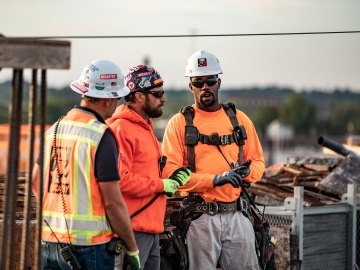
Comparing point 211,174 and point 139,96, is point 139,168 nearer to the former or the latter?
point 139,96

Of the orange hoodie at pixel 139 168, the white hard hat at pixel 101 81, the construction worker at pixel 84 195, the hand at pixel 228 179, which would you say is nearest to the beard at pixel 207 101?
the hand at pixel 228 179

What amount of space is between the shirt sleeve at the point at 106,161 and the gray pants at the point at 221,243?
2.38 m

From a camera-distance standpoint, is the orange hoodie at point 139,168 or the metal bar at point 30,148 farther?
the orange hoodie at point 139,168

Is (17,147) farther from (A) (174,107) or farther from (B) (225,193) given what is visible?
(A) (174,107)

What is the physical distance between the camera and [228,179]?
9.24 metres

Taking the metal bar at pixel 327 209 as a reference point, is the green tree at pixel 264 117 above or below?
above

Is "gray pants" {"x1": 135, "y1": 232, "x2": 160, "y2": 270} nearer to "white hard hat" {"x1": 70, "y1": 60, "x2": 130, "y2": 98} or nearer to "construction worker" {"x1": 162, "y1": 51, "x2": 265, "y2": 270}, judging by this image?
"construction worker" {"x1": 162, "y1": 51, "x2": 265, "y2": 270}

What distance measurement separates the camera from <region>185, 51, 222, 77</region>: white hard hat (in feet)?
32.2

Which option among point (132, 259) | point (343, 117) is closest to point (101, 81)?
point (132, 259)

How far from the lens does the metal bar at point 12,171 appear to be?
6.65 m

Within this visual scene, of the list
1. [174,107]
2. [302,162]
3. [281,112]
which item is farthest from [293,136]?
[302,162]

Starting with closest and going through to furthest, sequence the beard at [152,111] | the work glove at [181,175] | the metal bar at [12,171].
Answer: the metal bar at [12,171] → the work glove at [181,175] → the beard at [152,111]

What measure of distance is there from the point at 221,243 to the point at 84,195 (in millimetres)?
2525

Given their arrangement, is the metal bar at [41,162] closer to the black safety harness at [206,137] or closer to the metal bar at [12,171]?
the metal bar at [12,171]
